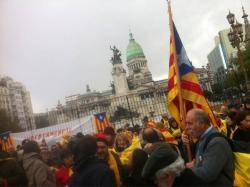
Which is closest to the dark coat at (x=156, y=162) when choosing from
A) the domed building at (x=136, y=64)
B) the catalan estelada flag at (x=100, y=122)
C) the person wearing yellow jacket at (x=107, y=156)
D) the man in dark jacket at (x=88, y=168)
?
the man in dark jacket at (x=88, y=168)

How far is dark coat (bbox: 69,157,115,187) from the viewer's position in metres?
Answer: 3.25

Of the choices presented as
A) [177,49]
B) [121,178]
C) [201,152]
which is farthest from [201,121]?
[177,49]

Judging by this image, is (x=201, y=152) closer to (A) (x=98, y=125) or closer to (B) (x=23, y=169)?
(B) (x=23, y=169)

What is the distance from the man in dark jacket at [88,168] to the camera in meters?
3.26

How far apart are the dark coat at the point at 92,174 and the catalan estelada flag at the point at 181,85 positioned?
6.23 feet

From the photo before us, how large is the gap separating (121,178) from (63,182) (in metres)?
1.29

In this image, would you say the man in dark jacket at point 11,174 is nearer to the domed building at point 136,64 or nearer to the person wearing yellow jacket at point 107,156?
the person wearing yellow jacket at point 107,156

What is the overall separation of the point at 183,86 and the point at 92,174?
2.22m

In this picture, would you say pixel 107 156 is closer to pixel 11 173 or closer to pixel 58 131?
pixel 11 173

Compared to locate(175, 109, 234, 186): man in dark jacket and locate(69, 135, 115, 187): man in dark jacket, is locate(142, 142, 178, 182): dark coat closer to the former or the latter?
locate(175, 109, 234, 186): man in dark jacket

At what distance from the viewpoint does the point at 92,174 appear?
10.7 feet

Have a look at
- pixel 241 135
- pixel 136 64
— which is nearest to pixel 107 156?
pixel 241 135

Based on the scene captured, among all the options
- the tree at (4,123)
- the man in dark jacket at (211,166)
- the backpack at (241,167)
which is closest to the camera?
the man in dark jacket at (211,166)

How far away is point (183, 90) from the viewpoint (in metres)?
5.13
